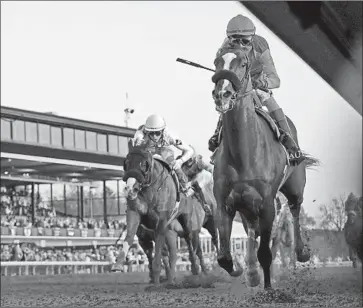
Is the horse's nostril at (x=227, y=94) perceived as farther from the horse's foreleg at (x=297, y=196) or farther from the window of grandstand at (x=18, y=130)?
the window of grandstand at (x=18, y=130)

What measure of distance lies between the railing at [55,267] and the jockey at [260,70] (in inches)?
682

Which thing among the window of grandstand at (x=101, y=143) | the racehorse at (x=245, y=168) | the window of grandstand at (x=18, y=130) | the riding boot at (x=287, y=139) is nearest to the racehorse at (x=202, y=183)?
the riding boot at (x=287, y=139)

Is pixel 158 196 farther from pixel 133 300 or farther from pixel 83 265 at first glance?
pixel 83 265

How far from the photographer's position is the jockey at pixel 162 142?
8719 mm

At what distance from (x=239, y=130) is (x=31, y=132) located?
3294 cm

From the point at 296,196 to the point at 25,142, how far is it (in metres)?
31.8

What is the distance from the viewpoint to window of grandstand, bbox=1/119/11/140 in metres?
35.7

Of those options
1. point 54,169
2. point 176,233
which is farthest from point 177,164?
point 54,169

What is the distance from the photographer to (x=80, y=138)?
3794 centimetres

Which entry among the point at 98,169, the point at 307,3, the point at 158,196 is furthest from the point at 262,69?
the point at 98,169

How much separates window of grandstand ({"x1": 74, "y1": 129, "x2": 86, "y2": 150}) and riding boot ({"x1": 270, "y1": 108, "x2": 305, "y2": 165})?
32.5 meters

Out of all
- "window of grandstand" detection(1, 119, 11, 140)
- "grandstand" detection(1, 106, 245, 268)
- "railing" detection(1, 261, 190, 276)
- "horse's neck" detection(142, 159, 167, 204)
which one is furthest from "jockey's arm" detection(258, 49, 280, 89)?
"window of grandstand" detection(1, 119, 11, 140)

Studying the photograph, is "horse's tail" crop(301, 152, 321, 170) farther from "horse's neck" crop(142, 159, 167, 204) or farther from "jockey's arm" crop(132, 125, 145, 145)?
"horse's neck" crop(142, 159, 167, 204)

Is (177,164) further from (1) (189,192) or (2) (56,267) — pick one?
(2) (56,267)
